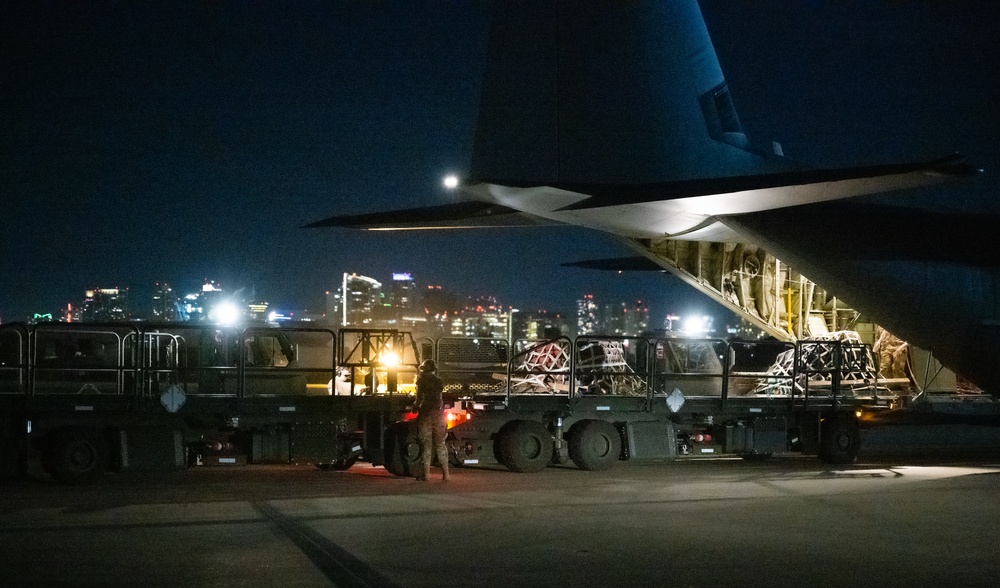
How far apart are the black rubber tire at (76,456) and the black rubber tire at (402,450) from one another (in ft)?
12.3

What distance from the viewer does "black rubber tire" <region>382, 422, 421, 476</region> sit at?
48.0ft

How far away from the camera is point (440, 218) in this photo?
21.1 meters

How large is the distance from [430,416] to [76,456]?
4.53m

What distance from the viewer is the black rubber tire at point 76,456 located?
13.4 meters

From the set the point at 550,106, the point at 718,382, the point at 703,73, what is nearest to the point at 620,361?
the point at 718,382

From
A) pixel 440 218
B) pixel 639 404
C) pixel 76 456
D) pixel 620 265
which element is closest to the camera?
pixel 76 456

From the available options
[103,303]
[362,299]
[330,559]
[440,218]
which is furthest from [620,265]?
[103,303]

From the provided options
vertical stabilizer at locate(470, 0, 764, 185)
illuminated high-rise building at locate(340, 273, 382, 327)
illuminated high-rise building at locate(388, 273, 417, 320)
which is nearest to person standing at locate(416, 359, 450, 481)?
vertical stabilizer at locate(470, 0, 764, 185)

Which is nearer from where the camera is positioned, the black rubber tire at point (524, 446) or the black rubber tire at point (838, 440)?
the black rubber tire at point (524, 446)

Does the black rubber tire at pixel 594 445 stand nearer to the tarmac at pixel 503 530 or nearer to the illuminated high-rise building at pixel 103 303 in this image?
the tarmac at pixel 503 530

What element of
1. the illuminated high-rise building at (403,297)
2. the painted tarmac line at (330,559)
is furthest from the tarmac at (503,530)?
the illuminated high-rise building at (403,297)

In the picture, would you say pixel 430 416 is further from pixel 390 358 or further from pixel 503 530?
pixel 503 530

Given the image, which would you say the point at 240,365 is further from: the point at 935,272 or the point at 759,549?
the point at 935,272

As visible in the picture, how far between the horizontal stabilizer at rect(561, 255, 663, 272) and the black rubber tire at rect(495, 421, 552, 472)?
1586 centimetres
